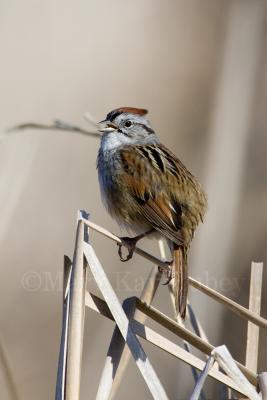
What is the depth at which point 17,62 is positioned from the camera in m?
3.74

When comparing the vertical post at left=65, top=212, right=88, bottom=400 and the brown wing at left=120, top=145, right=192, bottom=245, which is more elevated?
the brown wing at left=120, top=145, right=192, bottom=245

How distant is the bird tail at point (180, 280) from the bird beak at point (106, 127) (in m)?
0.65

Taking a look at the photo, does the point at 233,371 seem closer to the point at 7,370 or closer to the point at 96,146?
the point at 7,370

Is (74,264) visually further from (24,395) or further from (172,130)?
(172,130)

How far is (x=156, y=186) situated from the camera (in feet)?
8.21

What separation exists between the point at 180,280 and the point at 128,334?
41 cm

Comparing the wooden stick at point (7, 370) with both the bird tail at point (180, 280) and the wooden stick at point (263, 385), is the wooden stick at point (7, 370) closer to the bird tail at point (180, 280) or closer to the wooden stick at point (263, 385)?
the bird tail at point (180, 280)

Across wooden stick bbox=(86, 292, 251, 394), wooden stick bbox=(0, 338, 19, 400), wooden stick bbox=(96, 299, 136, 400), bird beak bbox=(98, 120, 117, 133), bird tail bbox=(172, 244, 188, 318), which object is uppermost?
bird beak bbox=(98, 120, 117, 133)

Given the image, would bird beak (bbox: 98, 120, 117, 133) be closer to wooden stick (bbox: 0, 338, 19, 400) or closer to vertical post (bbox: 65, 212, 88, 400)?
wooden stick (bbox: 0, 338, 19, 400)

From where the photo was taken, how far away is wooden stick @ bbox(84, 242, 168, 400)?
160 centimetres

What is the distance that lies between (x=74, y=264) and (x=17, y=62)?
223 centimetres

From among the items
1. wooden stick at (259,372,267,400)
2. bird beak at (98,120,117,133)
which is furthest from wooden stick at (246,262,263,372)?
bird beak at (98,120,117,133)

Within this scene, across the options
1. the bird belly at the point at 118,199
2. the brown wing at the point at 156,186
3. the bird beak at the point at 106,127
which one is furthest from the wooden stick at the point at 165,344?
the bird beak at the point at 106,127

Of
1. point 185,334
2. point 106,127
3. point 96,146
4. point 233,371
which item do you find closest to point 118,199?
point 106,127
